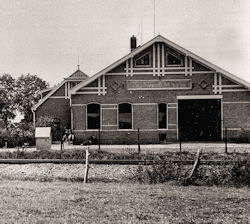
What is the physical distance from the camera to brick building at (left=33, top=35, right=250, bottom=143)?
1011 inches

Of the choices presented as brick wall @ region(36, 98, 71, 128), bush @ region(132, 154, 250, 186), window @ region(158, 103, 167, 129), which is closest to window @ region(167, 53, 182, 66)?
window @ region(158, 103, 167, 129)

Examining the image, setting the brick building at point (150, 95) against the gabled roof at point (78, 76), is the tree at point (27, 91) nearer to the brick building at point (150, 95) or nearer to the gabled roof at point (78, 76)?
the gabled roof at point (78, 76)

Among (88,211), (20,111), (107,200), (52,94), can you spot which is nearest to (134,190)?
(107,200)

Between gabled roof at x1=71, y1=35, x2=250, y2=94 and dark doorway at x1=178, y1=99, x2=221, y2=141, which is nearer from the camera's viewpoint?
gabled roof at x1=71, y1=35, x2=250, y2=94

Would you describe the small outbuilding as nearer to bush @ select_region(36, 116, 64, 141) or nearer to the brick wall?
bush @ select_region(36, 116, 64, 141)

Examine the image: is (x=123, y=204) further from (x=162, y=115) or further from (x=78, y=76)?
(x=78, y=76)

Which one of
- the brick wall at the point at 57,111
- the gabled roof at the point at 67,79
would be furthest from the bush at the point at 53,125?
the gabled roof at the point at 67,79

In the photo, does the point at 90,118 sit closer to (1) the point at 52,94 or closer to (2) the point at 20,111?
(1) the point at 52,94

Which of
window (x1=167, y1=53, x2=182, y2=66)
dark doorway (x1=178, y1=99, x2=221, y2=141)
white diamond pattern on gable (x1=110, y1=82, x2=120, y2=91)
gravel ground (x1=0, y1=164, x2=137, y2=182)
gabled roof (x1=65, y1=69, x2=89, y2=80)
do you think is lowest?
gravel ground (x1=0, y1=164, x2=137, y2=182)

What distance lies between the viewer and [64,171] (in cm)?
1460

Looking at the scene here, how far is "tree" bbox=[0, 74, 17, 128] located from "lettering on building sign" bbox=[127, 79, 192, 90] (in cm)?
3704

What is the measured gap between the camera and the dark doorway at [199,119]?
26.1 meters

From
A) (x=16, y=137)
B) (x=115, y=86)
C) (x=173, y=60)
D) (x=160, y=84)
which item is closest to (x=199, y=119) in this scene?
(x=160, y=84)

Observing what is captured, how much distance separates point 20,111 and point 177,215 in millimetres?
59157
